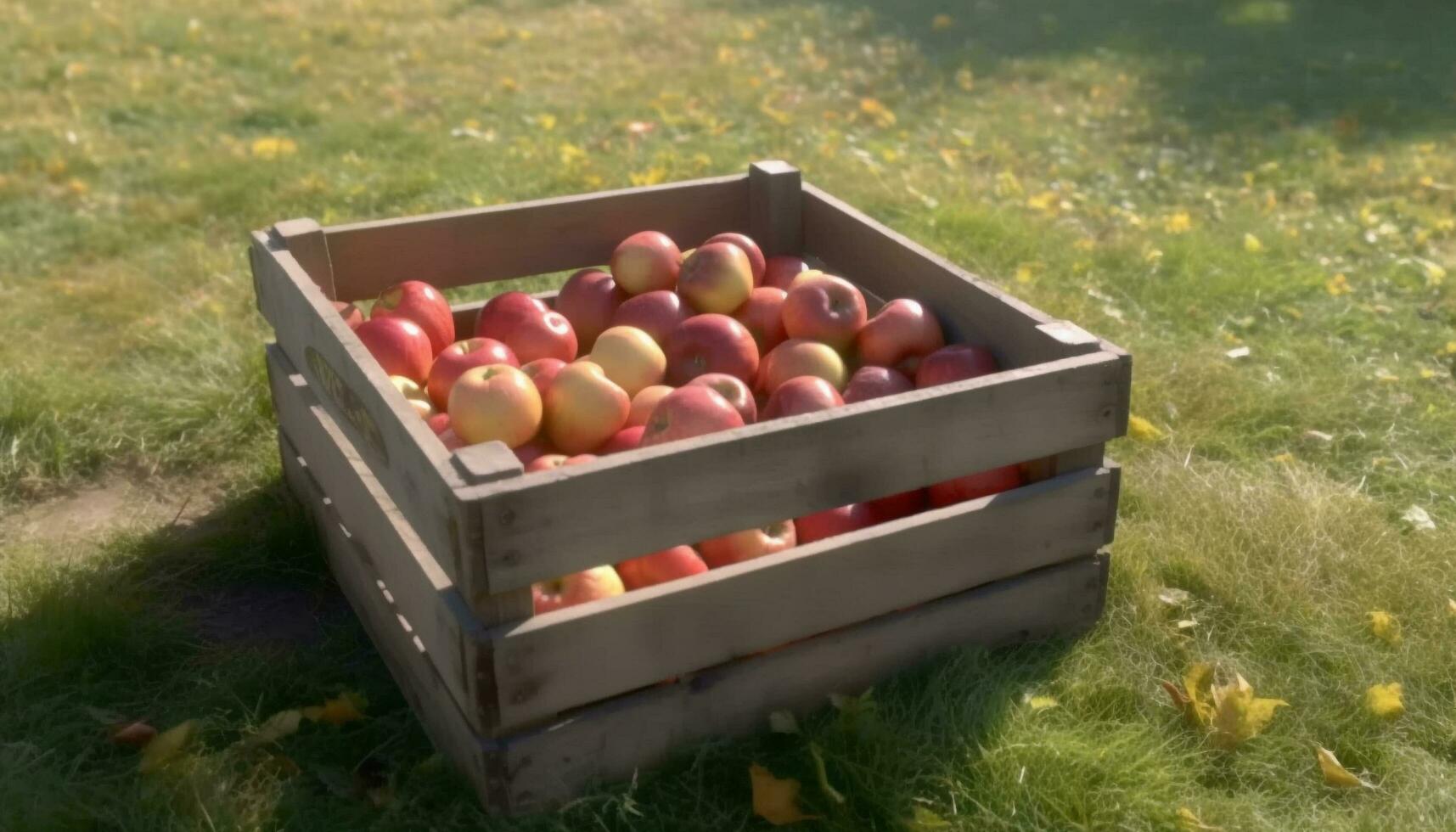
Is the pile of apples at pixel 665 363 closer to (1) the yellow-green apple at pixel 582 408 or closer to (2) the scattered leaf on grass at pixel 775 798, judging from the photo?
(1) the yellow-green apple at pixel 582 408

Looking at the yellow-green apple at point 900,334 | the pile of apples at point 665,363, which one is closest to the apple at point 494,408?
the pile of apples at point 665,363

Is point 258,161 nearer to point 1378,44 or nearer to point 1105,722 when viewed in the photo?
point 1105,722

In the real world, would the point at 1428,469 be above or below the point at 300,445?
below

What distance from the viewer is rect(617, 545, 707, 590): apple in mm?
2275

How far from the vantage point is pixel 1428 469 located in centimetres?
342

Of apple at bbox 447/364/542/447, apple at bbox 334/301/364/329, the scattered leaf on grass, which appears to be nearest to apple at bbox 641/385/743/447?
apple at bbox 447/364/542/447

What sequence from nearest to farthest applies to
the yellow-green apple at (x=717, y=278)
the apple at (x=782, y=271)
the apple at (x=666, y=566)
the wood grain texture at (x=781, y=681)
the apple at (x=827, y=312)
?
the wood grain texture at (x=781, y=681), the apple at (x=666, y=566), the apple at (x=827, y=312), the yellow-green apple at (x=717, y=278), the apple at (x=782, y=271)

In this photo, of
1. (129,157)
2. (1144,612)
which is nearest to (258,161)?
(129,157)

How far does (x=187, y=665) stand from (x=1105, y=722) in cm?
177

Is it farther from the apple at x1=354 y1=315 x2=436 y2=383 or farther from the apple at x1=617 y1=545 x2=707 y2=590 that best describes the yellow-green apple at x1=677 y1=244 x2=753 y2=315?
the apple at x1=617 y1=545 x2=707 y2=590

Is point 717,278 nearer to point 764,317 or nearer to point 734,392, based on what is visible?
point 764,317

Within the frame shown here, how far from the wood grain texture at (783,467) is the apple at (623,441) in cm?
45

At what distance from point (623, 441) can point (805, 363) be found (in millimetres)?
452

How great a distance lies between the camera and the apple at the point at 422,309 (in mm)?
2984
